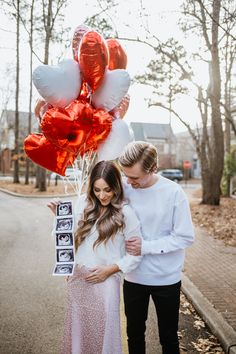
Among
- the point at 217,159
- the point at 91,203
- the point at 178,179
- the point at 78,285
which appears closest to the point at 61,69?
the point at 91,203

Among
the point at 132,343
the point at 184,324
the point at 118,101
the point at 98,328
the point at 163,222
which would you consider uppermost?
the point at 118,101

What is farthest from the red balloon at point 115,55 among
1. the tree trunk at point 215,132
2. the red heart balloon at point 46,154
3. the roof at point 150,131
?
A: the roof at point 150,131

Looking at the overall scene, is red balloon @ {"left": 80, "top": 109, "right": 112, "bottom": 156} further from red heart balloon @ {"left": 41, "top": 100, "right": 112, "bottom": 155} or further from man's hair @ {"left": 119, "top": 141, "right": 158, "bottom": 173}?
man's hair @ {"left": 119, "top": 141, "right": 158, "bottom": 173}

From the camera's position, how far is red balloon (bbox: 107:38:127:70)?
11.1 ft

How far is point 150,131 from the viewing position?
63.9 meters

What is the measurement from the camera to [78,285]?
2.69 metres

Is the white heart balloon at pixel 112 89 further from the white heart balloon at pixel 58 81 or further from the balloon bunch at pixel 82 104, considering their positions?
the white heart balloon at pixel 58 81

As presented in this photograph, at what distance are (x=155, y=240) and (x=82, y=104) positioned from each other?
129 centimetres

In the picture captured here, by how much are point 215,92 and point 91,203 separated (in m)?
12.8

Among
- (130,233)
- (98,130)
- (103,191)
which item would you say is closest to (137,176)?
(103,191)

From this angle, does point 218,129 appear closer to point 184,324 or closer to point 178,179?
point 184,324

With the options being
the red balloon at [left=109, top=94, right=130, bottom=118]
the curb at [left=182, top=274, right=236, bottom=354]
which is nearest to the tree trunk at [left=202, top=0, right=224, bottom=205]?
the curb at [left=182, top=274, right=236, bottom=354]

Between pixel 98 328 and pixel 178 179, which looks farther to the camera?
pixel 178 179

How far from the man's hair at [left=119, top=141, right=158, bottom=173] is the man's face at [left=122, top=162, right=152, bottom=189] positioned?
0.02 meters
